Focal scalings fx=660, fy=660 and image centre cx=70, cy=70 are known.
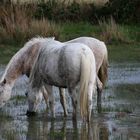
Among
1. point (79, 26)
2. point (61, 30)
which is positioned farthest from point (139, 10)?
point (61, 30)

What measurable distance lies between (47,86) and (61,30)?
14162 millimetres

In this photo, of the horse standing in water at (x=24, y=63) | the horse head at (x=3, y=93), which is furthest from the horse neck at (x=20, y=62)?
the horse head at (x=3, y=93)

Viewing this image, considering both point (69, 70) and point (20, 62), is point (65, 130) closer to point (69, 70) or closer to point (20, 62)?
point (69, 70)

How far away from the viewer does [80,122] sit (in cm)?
1187

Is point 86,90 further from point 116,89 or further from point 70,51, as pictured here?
point 116,89

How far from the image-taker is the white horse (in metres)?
11.5

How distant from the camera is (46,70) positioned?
12320 mm

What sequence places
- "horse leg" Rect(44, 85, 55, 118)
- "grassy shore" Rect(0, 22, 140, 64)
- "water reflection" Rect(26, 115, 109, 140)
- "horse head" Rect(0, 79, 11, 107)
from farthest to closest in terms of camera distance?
"grassy shore" Rect(0, 22, 140, 64) → "horse head" Rect(0, 79, 11, 107) → "horse leg" Rect(44, 85, 55, 118) → "water reflection" Rect(26, 115, 109, 140)

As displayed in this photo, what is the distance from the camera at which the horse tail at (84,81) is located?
1141 cm

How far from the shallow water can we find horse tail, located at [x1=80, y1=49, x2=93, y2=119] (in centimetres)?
29

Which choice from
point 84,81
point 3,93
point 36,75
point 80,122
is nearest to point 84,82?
point 84,81

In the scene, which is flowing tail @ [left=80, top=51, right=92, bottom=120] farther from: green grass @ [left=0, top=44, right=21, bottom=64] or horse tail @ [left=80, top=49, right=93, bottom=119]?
green grass @ [left=0, top=44, right=21, bottom=64]

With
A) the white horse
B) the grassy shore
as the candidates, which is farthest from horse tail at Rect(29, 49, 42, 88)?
the grassy shore

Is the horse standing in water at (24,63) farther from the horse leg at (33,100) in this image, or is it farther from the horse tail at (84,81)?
the horse tail at (84,81)
